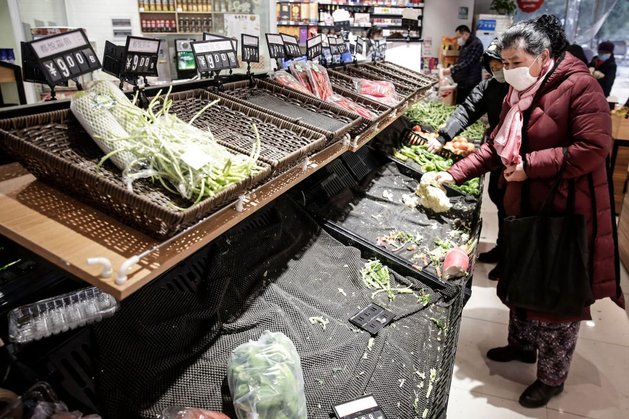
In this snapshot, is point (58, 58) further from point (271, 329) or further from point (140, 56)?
point (271, 329)

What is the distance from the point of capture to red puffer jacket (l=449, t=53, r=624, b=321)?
1.92 meters

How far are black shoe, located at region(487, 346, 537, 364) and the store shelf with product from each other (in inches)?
34.8

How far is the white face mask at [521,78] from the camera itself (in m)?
2.05

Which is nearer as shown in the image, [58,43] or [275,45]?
[58,43]

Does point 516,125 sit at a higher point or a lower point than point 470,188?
higher

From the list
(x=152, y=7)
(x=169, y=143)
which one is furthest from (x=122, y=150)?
(x=152, y=7)

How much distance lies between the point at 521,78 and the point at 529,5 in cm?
871

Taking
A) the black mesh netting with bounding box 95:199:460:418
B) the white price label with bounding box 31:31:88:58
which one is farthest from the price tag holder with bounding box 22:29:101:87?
the black mesh netting with bounding box 95:199:460:418

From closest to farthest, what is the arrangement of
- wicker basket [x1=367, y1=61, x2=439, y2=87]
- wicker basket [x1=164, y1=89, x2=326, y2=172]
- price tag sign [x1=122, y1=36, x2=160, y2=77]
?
wicker basket [x1=164, y1=89, x2=326, y2=172], price tag sign [x1=122, y1=36, x2=160, y2=77], wicker basket [x1=367, y1=61, x2=439, y2=87]

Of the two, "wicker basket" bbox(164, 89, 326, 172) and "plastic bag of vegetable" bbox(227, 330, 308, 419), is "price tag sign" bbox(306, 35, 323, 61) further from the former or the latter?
"plastic bag of vegetable" bbox(227, 330, 308, 419)

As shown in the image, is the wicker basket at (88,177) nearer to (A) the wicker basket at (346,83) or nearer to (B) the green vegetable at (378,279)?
(B) the green vegetable at (378,279)

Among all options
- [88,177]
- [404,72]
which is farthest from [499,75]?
[88,177]

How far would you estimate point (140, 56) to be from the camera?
1667mm

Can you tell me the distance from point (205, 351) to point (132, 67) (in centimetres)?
102
